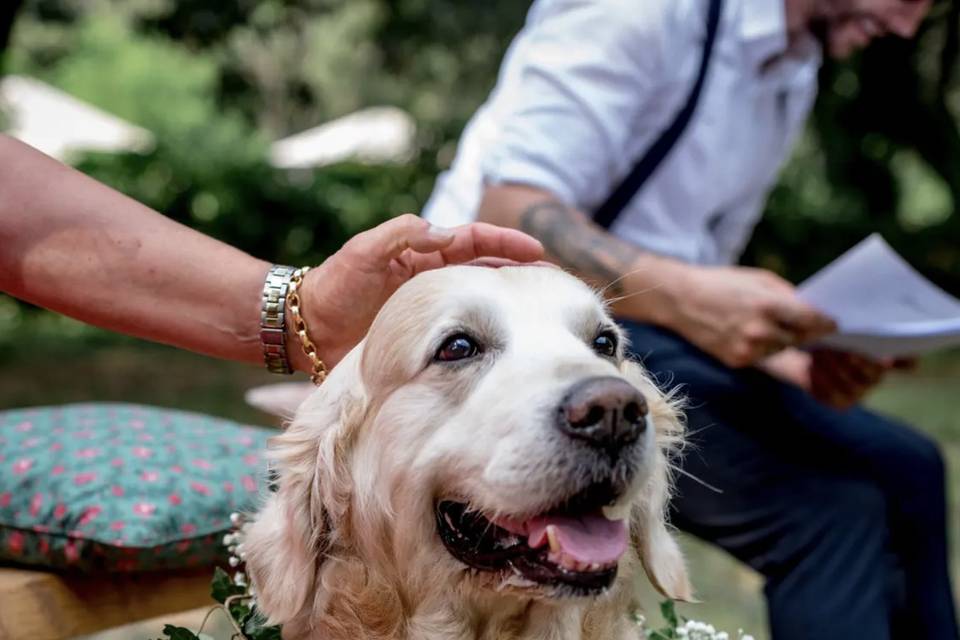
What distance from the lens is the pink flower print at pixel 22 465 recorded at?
8.13 ft

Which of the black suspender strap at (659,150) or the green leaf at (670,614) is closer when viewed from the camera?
the green leaf at (670,614)

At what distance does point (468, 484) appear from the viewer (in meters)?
1.89

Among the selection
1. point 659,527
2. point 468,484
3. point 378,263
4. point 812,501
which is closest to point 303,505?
point 468,484

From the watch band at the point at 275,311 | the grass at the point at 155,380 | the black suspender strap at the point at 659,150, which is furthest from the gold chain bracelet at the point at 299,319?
the grass at the point at 155,380

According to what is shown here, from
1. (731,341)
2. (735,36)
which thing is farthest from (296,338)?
(735,36)

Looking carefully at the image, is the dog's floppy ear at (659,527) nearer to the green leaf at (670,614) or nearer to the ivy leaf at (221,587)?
the green leaf at (670,614)

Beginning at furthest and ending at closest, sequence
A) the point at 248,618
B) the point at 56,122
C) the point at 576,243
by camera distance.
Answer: the point at 56,122 → the point at 576,243 → the point at 248,618

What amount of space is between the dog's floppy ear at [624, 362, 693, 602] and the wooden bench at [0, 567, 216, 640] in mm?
1115

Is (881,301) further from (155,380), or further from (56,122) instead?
(56,122)

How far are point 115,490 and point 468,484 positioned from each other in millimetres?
993

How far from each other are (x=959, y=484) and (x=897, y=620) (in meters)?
4.26

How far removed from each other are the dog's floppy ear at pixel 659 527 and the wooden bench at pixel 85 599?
3.66ft

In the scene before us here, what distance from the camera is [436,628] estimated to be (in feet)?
6.70

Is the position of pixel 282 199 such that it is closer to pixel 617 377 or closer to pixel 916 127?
pixel 916 127
